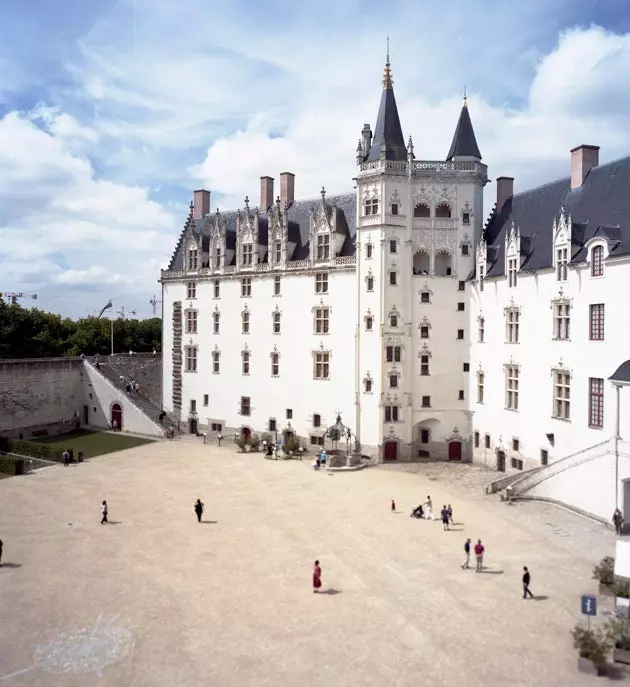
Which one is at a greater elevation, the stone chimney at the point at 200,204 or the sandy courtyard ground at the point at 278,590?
the stone chimney at the point at 200,204

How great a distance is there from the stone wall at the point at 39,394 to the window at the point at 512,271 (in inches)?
1583

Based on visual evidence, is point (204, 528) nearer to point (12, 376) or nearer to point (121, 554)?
point (121, 554)

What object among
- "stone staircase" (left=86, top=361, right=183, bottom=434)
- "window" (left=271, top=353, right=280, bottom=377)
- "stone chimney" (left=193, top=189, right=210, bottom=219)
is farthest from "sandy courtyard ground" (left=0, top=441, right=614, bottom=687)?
"stone chimney" (left=193, top=189, right=210, bottom=219)

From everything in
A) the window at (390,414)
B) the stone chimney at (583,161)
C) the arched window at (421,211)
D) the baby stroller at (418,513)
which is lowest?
the baby stroller at (418,513)

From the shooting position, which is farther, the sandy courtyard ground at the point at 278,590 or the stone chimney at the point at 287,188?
Answer: the stone chimney at the point at 287,188

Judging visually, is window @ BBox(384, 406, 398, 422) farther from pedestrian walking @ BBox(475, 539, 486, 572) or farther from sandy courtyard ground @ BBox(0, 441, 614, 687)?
pedestrian walking @ BBox(475, 539, 486, 572)

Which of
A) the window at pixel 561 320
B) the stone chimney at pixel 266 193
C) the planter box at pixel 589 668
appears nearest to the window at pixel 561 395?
the window at pixel 561 320

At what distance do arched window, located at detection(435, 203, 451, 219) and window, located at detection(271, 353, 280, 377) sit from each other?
1663 centimetres

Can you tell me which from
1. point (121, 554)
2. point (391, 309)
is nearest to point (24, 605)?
point (121, 554)

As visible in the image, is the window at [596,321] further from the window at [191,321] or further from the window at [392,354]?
the window at [191,321]

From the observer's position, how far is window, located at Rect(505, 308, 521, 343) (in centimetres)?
3766

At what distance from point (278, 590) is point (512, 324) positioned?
2436 centimetres

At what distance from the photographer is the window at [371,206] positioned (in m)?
42.1

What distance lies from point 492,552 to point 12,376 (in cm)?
4266
